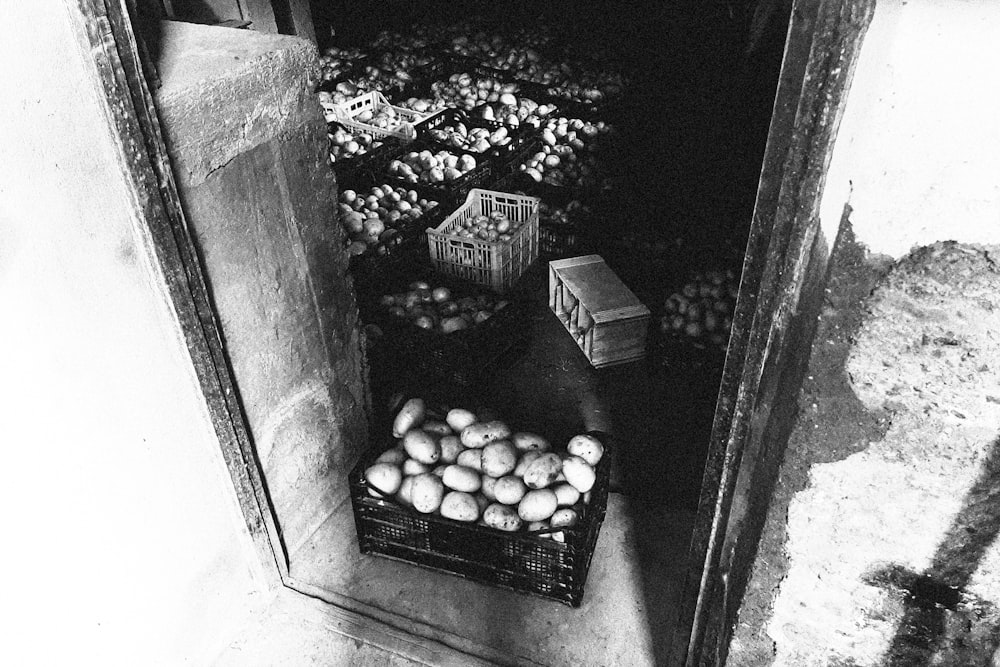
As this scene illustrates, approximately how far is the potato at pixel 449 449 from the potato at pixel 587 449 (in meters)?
0.52

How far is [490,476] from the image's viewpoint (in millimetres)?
3211

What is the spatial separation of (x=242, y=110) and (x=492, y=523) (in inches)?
74.3

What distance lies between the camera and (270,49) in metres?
2.69

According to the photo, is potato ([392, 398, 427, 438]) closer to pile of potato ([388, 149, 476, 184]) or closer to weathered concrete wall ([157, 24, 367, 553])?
weathered concrete wall ([157, 24, 367, 553])

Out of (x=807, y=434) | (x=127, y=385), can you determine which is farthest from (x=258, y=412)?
(x=807, y=434)

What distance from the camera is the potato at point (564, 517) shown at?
302 cm

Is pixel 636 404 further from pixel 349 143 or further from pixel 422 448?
pixel 349 143

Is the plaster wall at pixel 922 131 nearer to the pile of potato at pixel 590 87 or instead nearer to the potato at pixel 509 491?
the potato at pixel 509 491

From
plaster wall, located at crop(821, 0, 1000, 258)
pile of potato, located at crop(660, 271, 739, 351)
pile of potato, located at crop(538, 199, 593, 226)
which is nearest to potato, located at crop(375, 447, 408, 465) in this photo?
pile of potato, located at crop(660, 271, 739, 351)

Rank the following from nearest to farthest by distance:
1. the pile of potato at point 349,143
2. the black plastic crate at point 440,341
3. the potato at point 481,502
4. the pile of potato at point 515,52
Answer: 1. the potato at point 481,502
2. the black plastic crate at point 440,341
3. the pile of potato at point 349,143
4. the pile of potato at point 515,52

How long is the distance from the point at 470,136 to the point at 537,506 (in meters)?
4.60

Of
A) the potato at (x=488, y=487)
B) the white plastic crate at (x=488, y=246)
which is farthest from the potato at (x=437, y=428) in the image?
the white plastic crate at (x=488, y=246)

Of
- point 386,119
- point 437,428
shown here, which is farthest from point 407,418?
point 386,119

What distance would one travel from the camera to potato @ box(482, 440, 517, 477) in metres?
3.20
